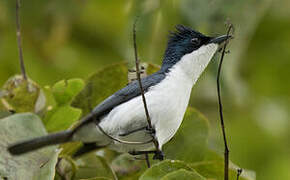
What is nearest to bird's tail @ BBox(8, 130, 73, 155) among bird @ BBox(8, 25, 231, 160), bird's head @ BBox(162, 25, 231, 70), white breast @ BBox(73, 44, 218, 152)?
bird @ BBox(8, 25, 231, 160)

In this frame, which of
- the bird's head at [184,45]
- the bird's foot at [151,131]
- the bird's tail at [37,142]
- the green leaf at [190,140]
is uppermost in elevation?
the bird's head at [184,45]

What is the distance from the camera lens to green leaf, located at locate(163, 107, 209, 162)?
3730 mm

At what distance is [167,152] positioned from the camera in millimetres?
3736

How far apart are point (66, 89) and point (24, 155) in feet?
1.94

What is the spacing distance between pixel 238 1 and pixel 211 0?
22 centimetres

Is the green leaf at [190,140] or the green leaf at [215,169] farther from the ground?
the green leaf at [190,140]

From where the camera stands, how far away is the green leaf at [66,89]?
3814 millimetres

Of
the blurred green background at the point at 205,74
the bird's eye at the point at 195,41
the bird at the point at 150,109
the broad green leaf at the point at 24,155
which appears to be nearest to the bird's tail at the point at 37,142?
the bird at the point at 150,109

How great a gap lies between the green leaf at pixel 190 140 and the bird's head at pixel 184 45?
33 cm

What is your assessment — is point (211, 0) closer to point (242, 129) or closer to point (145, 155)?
point (145, 155)

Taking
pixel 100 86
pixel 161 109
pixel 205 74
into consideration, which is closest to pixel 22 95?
pixel 100 86

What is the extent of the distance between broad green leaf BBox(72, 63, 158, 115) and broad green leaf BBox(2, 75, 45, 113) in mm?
236

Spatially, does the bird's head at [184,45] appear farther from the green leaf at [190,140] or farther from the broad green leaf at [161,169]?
the broad green leaf at [161,169]

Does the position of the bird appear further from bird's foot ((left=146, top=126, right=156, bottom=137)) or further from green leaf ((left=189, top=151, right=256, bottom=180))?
green leaf ((left=189, top=151, right=256, bottom=180))
